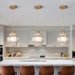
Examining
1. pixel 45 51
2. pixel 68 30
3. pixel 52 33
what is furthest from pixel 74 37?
pixel 45 51

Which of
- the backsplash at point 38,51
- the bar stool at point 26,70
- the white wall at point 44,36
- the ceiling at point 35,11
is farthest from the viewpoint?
the backsplash at point 38,51

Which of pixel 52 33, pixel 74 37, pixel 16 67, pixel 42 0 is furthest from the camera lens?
pixel 52 33

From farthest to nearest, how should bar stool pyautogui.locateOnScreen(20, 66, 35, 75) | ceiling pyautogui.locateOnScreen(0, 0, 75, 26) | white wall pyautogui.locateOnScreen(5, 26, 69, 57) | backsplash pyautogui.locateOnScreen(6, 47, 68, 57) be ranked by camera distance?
backsplash pyautogui.locateOnScreen(6, 47, 68, 57)
white wall pyautogui.locateOnScreen(5, 26, 69, 57)
bar stool pyautogui.locateOnScreen(20, 66, 35, 75)
ceiling pyautogui.locateOnScreen(0, 0, 75, 26)

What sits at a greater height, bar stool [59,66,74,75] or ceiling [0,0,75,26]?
ceiling [0,0,75,26]

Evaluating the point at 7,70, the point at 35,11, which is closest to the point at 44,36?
the point at 35,11

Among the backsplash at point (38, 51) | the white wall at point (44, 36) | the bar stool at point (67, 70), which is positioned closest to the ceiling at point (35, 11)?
the bar stool at point (67, 70)

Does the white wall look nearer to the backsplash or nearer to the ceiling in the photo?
the backsplash

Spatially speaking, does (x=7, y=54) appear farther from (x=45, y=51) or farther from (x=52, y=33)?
(x=52, y=33)

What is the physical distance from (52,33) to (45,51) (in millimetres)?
1103

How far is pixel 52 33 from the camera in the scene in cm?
720

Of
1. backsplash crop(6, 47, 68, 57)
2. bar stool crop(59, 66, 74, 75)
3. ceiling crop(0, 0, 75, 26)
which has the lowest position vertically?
bar stool crop(59, 66, 74, 75)

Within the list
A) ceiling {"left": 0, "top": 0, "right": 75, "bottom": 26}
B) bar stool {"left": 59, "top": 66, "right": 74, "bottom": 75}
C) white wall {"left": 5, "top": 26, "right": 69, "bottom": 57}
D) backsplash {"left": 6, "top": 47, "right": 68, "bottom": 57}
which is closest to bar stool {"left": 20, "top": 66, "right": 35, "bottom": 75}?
bar stool {"left": 59, "top": 66, "right": 74, "bottom": 75}

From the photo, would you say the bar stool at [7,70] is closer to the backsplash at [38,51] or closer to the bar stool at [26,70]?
the bar stool at [26,70]

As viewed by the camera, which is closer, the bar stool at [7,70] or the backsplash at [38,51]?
the bar stool at [7,70]
